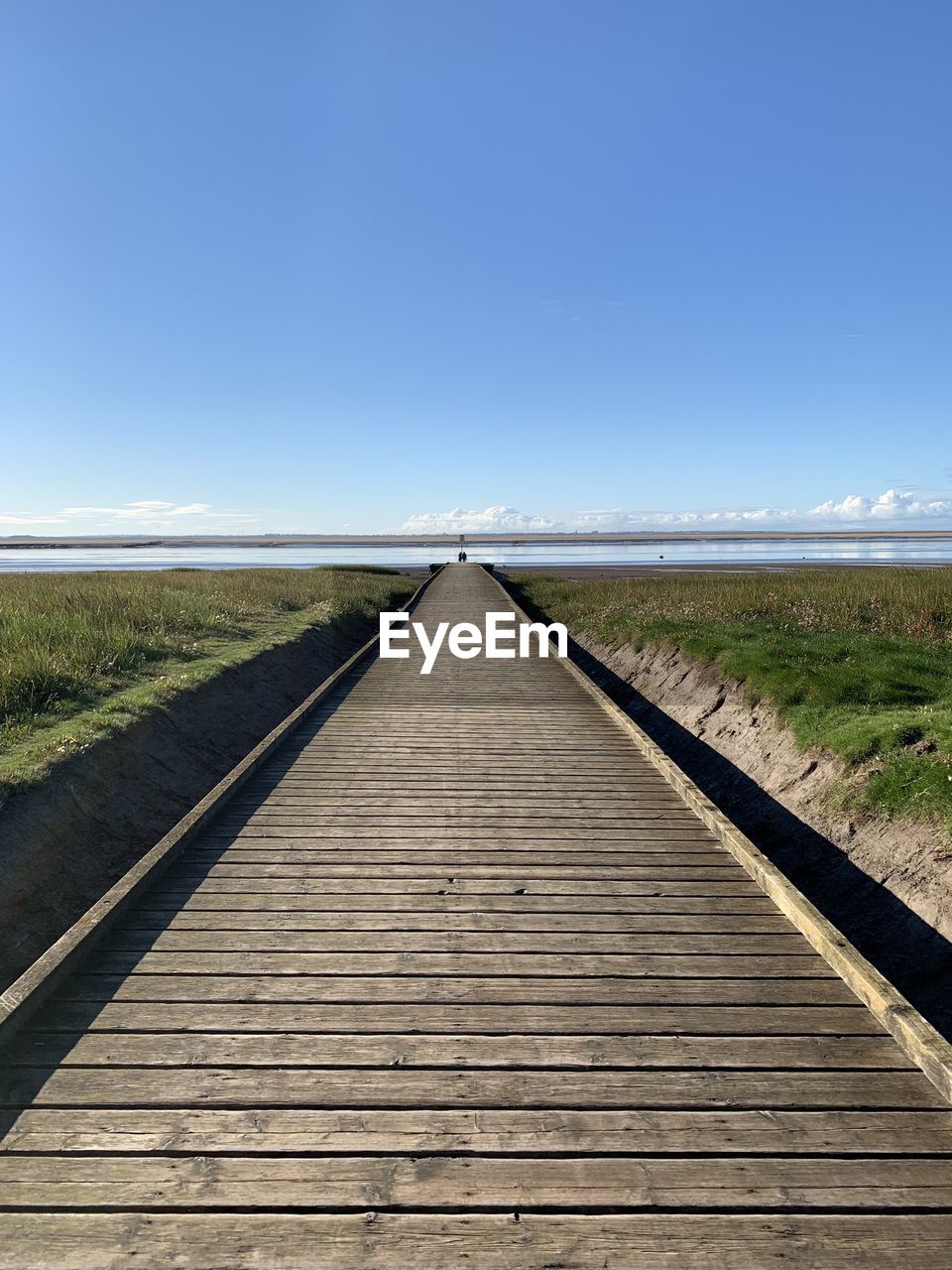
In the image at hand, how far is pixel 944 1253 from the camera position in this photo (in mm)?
2508

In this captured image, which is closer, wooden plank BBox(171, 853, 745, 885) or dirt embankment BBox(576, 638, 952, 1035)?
wooden plank BBox(171, 853, 745, 885)

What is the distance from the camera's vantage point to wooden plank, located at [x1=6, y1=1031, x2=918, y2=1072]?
11.1ft

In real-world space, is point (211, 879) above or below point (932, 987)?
above

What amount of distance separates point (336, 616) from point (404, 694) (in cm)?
1083

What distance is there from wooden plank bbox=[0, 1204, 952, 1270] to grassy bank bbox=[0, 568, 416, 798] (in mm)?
5395

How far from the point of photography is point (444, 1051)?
3459mm

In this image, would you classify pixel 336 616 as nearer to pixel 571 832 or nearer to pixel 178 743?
pixel 178 743

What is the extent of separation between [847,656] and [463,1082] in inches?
400

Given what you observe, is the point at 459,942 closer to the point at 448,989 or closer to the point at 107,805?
the point at 448,989

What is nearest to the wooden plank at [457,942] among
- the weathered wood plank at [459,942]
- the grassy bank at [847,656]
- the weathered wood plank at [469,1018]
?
the weathered wood plank at [459,942]

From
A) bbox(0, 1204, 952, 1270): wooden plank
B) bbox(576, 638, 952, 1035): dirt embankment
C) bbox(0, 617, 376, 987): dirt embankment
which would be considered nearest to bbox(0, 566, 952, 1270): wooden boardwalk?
bbox(0, 1204, 952, 1270): wooden plank

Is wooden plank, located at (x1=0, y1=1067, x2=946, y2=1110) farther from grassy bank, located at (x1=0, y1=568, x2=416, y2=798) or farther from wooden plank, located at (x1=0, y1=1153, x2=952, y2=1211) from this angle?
grassy bank, located at (x1=0, y1=568, x2=416, y2=798)

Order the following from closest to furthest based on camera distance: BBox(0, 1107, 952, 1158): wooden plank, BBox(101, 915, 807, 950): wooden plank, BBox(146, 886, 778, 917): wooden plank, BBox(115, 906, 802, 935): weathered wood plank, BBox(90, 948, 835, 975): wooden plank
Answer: BBox(0, 1107, 952, 1158): wooden plank < BBox(90, 948, 835, 975): wooden plank < BBox(101, 915, 807, 950): wooden plank < BBox(115, 906, 802, 935): weathered wood plank < BBox(146, 886, 778, 917): wooden plank

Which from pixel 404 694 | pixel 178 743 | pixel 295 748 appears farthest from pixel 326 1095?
pixel 404 694
